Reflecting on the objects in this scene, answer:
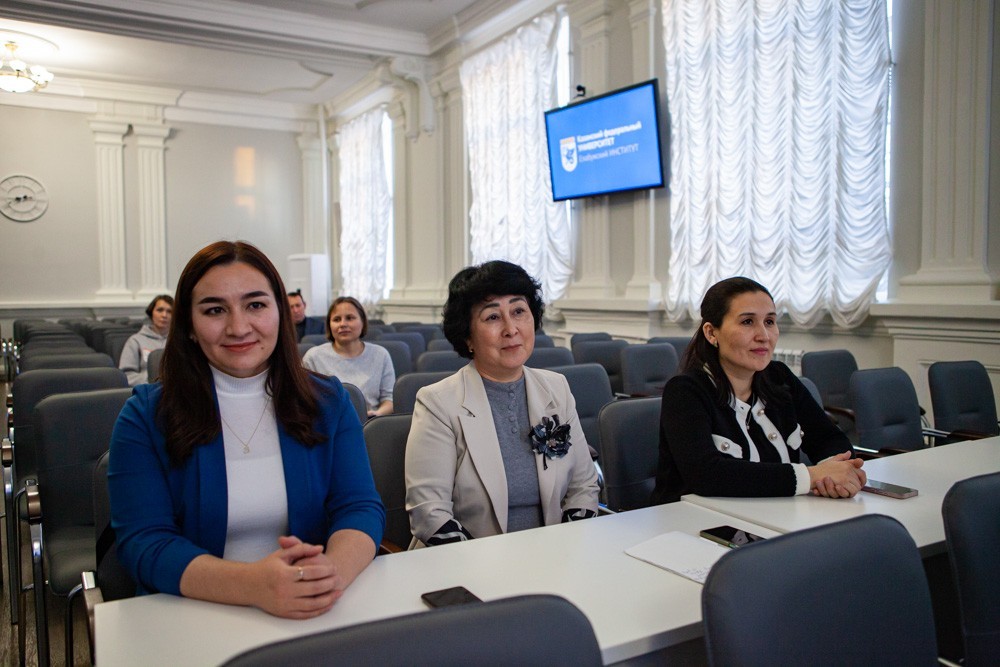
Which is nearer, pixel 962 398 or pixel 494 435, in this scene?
pixel 494 435

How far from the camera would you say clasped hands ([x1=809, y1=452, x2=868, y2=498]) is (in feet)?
6.32

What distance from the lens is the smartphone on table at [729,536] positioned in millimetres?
1608

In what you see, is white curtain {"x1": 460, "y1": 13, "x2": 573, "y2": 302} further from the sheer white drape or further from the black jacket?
the black jacket

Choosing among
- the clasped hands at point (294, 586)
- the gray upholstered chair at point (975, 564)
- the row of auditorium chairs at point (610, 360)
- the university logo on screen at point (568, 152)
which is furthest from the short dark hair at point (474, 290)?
the university logo on screen at point (568, 152)

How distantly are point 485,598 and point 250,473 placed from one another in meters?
0.59

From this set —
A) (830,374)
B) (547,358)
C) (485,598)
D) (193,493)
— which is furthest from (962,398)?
Result: (193,493)

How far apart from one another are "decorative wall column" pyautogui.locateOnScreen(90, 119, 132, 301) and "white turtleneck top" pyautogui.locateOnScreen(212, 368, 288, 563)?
12.6 meters

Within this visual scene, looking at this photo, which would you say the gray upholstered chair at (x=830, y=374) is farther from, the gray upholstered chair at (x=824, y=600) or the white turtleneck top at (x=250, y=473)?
the white turtleneck top at (x=250, y=473)

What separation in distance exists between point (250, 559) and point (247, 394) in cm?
35

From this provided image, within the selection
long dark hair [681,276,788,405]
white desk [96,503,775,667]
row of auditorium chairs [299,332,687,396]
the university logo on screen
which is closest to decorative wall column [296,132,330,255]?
the university logo on screen

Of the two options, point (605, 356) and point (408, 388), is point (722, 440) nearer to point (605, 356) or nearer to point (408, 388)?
point (408, 388)

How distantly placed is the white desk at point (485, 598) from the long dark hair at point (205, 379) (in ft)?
1.05

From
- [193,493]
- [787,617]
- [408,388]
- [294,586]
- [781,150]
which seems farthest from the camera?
[781,150]

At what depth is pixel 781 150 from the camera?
5508 millimetres
